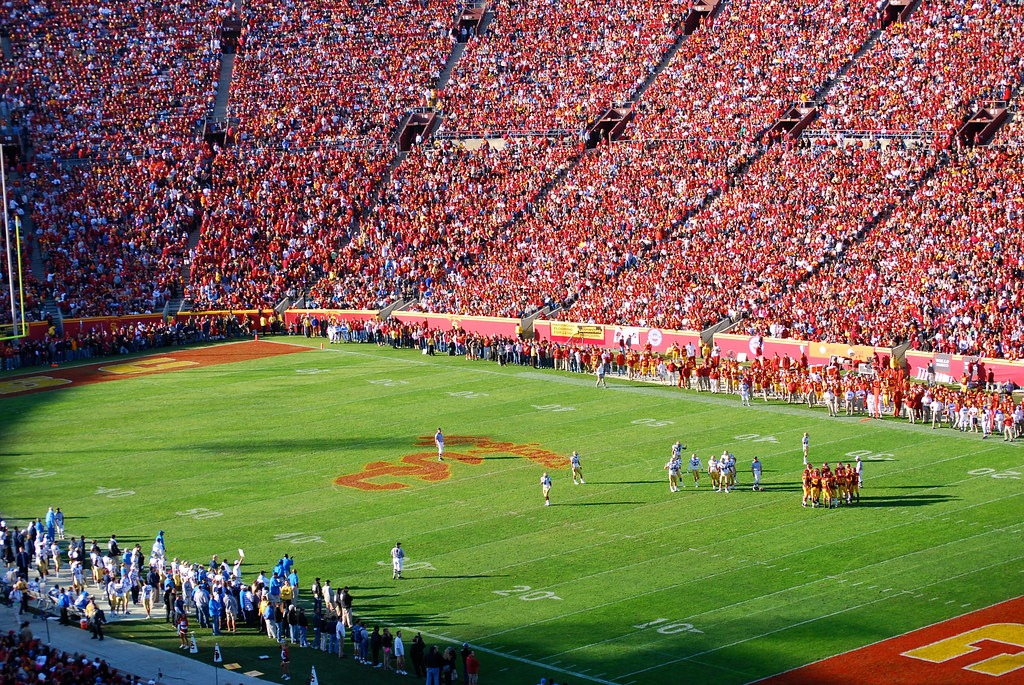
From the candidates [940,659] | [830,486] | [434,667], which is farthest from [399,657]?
[830,486]

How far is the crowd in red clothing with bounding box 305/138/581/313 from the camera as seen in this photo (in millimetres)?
70875

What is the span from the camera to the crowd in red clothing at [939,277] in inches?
2018

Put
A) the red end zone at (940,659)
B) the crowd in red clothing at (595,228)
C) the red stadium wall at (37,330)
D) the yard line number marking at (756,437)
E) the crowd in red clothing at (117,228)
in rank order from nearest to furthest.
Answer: the red end zone at (940,659)
the yard line number marking at (756,437)
the crowd in red clothing at (595,228)
the red stadium wall at (37,330)
the crowd in red clothing at (117,228)

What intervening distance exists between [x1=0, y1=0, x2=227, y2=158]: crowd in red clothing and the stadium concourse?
170mm

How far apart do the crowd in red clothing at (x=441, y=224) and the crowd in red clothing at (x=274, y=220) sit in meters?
1.25

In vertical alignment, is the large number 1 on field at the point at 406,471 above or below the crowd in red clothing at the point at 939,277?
below

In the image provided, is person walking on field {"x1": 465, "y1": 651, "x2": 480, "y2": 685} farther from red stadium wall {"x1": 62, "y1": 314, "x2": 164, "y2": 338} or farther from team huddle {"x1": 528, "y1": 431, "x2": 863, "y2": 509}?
red stadium wall {"x1": 62, "y1": 314, "x2": 164, "y2": 338}

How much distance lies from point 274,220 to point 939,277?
35373 mm

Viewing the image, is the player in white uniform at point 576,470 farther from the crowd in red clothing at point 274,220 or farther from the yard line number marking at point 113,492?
the crowd in red clothing at point 274,220

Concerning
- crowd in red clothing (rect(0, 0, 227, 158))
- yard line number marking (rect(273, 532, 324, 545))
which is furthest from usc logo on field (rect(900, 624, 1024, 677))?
crowd in red clothing (rect(0, 0, 227, 158))

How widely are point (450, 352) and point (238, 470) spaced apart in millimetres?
20594

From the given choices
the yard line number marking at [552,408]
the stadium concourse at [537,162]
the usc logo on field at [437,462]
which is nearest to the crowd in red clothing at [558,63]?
the stadium concourse at [537,162]

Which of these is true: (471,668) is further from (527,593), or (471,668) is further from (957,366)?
(957,366)

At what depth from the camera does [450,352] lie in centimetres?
6456
